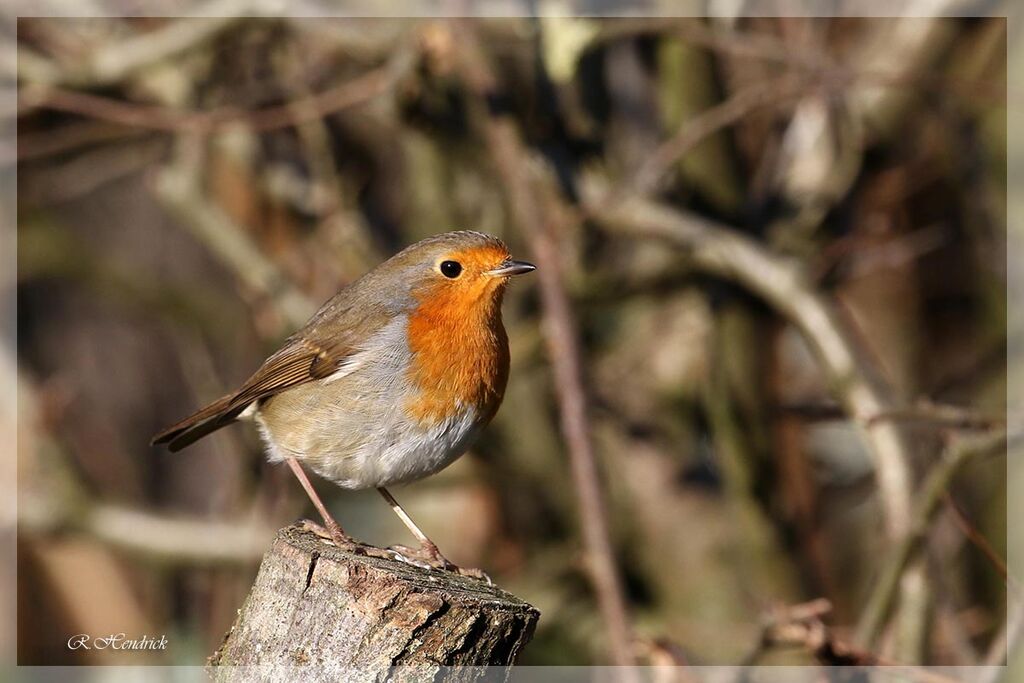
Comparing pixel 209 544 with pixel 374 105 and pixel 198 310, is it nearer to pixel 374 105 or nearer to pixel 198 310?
pixel 198 310

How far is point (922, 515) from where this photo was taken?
12.5 feet

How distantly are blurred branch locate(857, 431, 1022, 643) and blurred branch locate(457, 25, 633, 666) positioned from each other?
2.56ft

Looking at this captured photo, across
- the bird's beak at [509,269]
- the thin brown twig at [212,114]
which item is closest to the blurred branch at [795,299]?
the thin brown twig at [212,114]

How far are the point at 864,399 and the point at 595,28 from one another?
1661mm

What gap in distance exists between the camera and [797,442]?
5.38 metres

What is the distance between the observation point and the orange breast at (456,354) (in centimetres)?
331

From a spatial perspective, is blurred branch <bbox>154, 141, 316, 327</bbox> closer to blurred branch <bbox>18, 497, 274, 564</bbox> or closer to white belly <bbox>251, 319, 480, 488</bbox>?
blurred branch <bbox>18, 497, 274, 564</bbox>

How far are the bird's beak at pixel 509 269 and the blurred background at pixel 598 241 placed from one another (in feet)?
2.75

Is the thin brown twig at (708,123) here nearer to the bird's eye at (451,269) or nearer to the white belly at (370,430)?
the bird's eye at (451,269)

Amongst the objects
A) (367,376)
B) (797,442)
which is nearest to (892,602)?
(797,442)

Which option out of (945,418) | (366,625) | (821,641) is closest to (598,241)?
(945,418)

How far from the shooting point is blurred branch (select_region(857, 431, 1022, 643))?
11.8 feet

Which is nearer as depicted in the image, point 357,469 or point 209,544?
point 357,469

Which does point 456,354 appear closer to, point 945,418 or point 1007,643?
point 945,418
